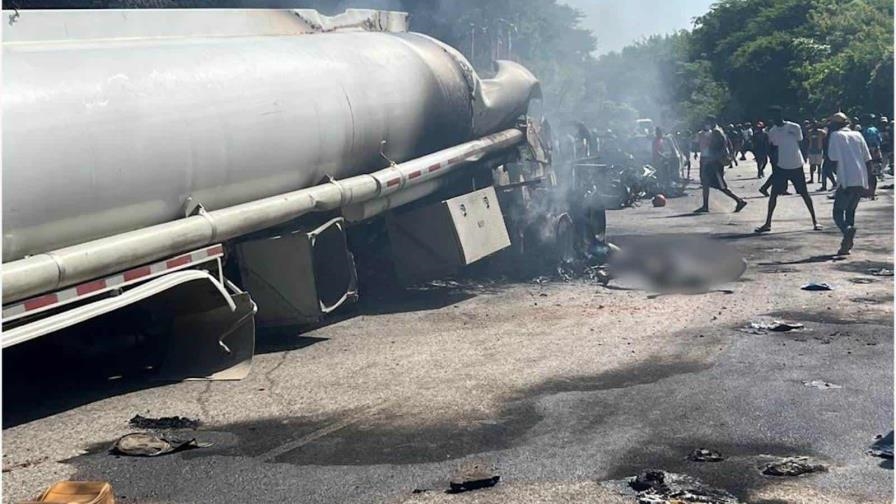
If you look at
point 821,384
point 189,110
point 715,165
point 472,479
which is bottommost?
point 821,384

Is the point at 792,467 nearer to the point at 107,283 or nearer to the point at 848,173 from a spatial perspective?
the point at 107,283

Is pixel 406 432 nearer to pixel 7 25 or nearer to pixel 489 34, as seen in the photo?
pixel 7 25

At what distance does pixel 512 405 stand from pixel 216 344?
7.45ft

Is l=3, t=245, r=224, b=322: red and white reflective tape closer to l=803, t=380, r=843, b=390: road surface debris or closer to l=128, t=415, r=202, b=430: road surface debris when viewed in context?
l=128, t=415, r=202, b=430: road surface debris

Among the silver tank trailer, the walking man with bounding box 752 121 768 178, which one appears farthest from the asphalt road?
the walking man with bounding box 752 121 768 178

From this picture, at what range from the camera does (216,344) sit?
26.3 ft

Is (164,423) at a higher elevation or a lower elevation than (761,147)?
higher

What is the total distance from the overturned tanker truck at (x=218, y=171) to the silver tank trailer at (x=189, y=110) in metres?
0.01

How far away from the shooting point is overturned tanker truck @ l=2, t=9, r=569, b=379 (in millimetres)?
6699

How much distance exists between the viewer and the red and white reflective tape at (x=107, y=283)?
6398 mm

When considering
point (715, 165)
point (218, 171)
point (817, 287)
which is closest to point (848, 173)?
point (817, 287)

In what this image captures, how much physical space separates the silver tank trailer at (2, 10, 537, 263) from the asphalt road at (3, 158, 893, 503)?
1203mm

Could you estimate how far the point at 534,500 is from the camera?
5.13 m

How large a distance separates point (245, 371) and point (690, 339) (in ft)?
10.3
